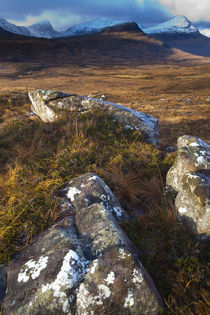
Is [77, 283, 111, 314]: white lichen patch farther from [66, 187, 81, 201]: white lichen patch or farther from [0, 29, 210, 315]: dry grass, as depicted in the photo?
[66, 187, 81, 201]: white lichen patch

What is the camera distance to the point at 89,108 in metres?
7.88

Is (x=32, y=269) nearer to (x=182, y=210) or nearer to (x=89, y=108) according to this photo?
(x=182, y=210)

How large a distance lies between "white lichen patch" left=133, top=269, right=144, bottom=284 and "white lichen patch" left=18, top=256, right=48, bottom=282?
3.54 ft

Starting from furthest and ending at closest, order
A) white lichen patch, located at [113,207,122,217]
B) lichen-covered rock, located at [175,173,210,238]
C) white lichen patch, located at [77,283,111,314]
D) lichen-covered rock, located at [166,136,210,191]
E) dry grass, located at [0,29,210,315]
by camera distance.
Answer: lichen-covered rock, located at [166,136,210,191] < white lichen patch, located at [113,207,122,217] < lichen-covered rock, located at [175,173,210,238] < dry grass, located at [0,29,210,315] < white lichen patch, located at [77,283,111,314]

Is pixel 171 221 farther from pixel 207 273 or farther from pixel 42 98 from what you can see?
pixel 42 98

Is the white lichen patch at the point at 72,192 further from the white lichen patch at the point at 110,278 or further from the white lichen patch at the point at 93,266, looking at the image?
the white lichen patch at the point at 110,278

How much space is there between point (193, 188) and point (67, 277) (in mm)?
2625

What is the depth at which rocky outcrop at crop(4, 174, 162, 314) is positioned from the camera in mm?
2088

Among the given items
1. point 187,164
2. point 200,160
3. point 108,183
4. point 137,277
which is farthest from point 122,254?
point 200,160

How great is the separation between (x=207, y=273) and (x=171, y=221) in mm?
972

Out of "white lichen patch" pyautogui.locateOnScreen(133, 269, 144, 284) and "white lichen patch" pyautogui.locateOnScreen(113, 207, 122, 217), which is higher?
"white lichen patch" pyautogui.locateOnScreen(133, 269, 144, 284)

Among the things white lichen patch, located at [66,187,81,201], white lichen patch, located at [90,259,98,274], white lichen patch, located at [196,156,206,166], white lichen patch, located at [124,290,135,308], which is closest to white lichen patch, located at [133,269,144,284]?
white lichen patch, located at [124,290,135,308]

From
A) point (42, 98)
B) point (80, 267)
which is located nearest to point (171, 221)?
point (80, 267)

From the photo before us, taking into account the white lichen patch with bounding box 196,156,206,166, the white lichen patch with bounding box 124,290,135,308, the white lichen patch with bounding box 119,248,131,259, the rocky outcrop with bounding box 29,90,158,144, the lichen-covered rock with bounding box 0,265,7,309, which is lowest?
the lichen-covered rock with bounding box 0,265,7,309
